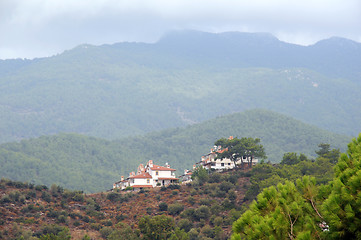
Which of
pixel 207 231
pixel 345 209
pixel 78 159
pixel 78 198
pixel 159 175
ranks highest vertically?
pixel 78 159

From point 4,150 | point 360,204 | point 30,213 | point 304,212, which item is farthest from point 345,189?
point 4,150

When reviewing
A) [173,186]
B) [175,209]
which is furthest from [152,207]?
[173,186]

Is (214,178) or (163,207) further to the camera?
(214,178)

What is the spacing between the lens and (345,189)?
13.3 m

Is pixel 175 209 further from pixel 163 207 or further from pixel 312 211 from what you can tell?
pixel 312 211

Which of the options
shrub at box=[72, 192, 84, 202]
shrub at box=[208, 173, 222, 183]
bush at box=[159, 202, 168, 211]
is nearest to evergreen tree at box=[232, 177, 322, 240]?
bush at box=[159, 202, 168, 211]

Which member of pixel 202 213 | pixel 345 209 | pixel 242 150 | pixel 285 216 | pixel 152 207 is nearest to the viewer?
pixel 345 209

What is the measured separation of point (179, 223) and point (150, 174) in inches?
1087

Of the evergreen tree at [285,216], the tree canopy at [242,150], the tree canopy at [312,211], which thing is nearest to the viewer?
the tree canopy at [312,211]

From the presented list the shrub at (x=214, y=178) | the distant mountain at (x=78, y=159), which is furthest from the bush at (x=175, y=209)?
Answer: the distant mountain at (x=78, y=159)

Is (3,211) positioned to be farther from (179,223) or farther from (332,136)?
(332,136)

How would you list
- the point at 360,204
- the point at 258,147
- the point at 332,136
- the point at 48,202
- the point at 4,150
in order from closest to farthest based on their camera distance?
the point at 360,204 < the point at 48,202 < the point at 258,147 < the point at 4,150 < the point at 332,136

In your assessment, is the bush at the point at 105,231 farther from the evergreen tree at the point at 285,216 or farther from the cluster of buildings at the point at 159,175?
the evergreen tree at the point at 285,216

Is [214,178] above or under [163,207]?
above
